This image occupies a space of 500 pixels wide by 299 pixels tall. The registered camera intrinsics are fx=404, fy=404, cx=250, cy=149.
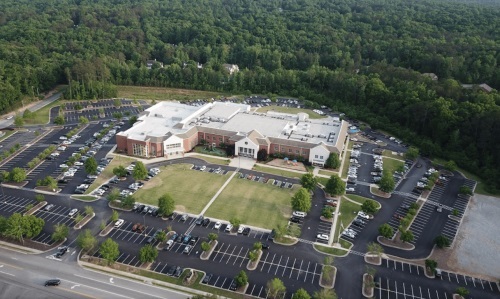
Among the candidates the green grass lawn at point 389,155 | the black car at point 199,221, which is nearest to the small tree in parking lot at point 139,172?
the black car at point 199,221

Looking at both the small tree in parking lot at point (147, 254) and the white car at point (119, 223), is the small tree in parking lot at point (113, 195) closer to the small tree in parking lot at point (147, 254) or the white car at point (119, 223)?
the white car at point (119, 223)

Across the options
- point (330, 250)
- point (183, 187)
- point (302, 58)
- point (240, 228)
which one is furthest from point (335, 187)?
point (302, 58)

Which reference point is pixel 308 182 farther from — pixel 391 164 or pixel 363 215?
pixel 391 164

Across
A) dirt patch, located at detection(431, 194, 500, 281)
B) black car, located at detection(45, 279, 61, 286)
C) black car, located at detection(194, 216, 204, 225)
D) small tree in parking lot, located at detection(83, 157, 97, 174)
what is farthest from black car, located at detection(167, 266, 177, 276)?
dirt patch, located at detection(431, 194, 500, 281)

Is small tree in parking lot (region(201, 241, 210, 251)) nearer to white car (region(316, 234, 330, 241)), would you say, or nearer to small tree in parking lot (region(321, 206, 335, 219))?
white car (region(316, 234, 330, 241))

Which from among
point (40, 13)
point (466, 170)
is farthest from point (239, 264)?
point (40, 13)
